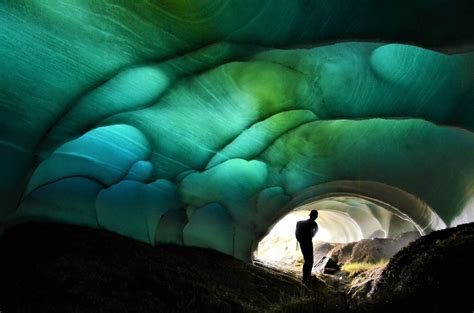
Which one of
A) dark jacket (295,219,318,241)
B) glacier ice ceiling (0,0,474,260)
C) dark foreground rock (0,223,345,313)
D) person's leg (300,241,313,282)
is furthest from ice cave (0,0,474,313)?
person's leg (300,241,313,282)

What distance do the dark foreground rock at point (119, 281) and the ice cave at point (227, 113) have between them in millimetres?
652

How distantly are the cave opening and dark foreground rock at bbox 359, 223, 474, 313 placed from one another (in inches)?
212

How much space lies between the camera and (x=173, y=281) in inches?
293

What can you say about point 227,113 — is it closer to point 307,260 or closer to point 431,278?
point 307,260

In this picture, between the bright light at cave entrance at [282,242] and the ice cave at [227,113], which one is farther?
the bright light at cave entrance at [282,242]

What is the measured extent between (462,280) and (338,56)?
4.27 meters

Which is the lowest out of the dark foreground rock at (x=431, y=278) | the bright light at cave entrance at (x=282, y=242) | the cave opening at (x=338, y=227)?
the bright light at cave entrance at (x=282, y=242)

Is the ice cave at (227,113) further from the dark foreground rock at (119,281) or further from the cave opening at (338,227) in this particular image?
the cave opening at (338,227)

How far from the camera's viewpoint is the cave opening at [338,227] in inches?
582

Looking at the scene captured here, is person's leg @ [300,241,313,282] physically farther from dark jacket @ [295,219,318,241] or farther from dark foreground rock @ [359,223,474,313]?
dark foreground rock @ [359,223,474,313]

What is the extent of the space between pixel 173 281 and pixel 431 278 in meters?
4.35

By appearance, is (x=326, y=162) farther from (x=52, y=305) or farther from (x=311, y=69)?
(x=52, y=305)

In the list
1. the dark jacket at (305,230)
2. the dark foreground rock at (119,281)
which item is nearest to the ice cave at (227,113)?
the dark foreground rock at (119,281)

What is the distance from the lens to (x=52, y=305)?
5.69 m
